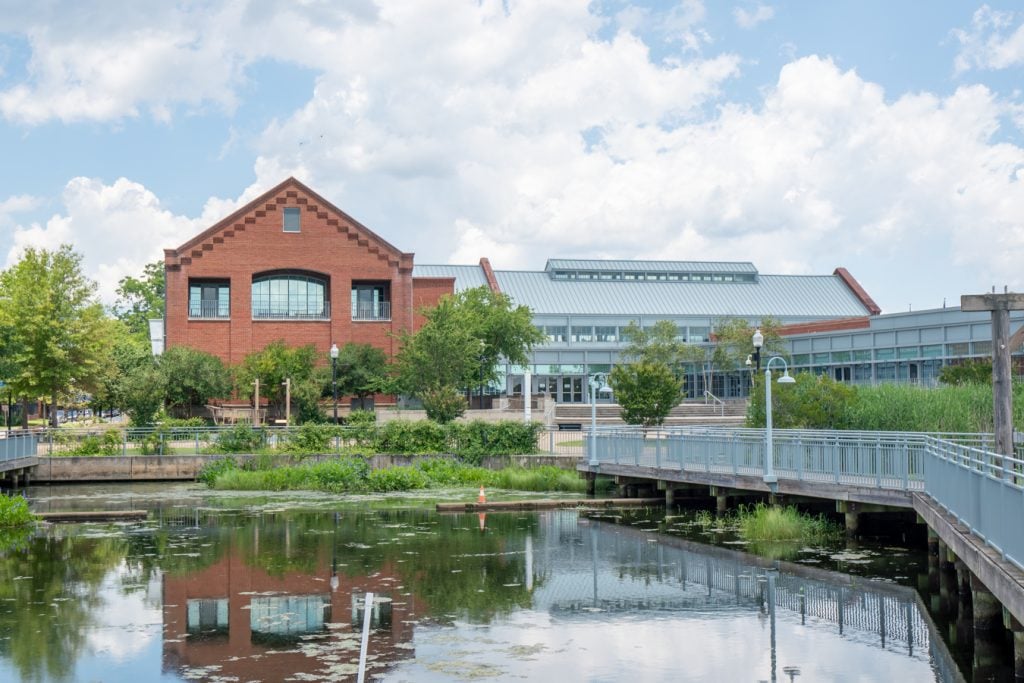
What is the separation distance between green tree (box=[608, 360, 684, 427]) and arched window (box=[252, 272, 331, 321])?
23.5 m

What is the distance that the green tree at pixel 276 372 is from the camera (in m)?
60.8

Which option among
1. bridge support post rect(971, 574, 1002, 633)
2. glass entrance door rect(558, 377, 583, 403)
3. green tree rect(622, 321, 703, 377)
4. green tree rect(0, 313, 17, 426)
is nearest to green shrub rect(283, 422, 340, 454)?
green tree rect(0, 313, 17, 426)

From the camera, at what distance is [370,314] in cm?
6812

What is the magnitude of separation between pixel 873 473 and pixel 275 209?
47.8 m

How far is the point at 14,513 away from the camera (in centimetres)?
2997

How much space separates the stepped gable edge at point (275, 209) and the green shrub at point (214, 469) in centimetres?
2438

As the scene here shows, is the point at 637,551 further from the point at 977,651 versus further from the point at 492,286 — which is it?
the point at 492,286

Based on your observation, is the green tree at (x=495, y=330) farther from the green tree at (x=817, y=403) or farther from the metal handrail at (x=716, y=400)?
the green tree at (x=817, y=403)

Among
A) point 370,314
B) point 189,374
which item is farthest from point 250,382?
point 370,314

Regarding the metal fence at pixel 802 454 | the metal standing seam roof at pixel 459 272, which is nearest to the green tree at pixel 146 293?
the metal standing seam roof at pixel 459 272

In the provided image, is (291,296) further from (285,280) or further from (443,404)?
(443,404)

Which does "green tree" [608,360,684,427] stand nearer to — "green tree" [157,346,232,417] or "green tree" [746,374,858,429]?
"green tree" [746,374,858,429]

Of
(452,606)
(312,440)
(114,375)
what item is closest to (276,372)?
(114,375)

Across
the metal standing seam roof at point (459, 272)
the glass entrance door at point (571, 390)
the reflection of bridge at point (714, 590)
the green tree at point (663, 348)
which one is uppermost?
the metal standing seam roof at point (459, 272)
